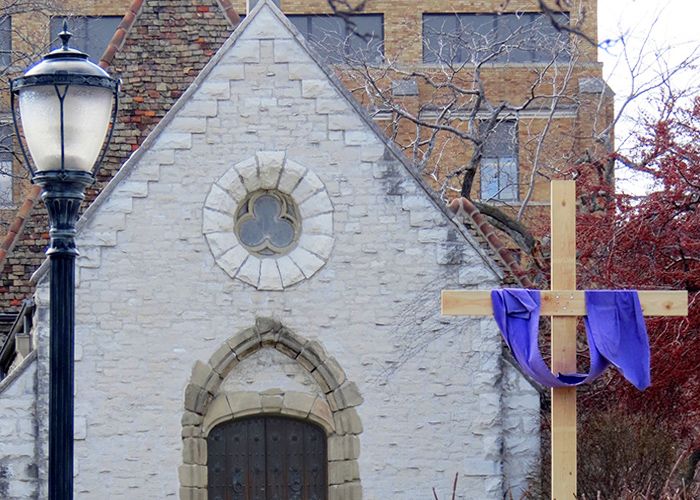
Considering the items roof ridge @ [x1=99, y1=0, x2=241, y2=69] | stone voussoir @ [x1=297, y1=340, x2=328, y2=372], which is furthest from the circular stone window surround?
roof ridge @ [x1=99, y1=0, x2=241, y2=69]

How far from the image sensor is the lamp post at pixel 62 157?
9969 mm

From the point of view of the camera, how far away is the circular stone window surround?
1731 cm

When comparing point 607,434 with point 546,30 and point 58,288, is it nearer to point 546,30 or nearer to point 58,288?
point 58,288

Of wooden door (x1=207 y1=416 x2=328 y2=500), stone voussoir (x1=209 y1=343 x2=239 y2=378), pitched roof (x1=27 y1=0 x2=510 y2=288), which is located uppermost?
pitched roof (x1=27 y1=0 x2=510 y2=288)

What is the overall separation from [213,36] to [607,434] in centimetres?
720

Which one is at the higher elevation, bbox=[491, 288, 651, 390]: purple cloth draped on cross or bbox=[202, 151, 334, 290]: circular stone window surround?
bbox=[202, 151, 334, 290]: circular stone window surround

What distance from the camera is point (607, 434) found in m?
17.3

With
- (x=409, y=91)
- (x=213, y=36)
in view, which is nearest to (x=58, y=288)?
(x=213, y=36)

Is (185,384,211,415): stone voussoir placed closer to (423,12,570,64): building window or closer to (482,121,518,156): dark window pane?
(482,121,518,156): dark window pane

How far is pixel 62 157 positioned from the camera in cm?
1014

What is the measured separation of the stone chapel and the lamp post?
702cm

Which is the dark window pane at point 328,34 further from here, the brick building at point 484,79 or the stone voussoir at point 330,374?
the stone voussoir at point 330,374

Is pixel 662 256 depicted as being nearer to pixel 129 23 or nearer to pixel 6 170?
pixel 129 23

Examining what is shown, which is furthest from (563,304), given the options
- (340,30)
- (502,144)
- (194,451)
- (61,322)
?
(340,30)
